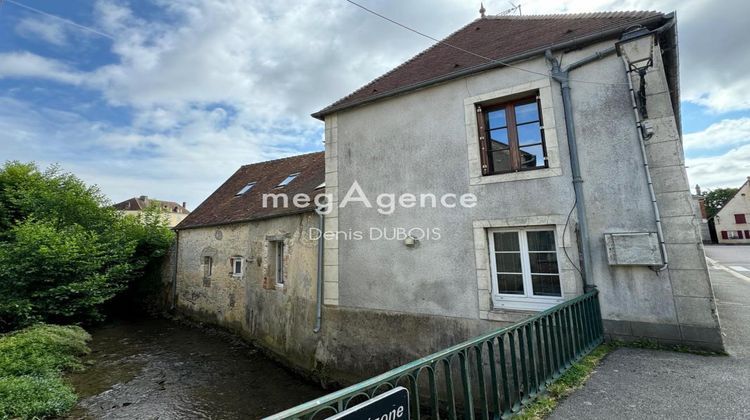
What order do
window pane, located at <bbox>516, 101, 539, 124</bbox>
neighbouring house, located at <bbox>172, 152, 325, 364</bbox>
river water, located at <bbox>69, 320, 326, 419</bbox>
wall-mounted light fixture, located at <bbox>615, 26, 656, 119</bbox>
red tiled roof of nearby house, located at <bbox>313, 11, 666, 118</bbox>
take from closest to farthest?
1. wall-mounted light fixture, located at <bbox>615, 26, 656, 119</bbox>
2. red tiled roof of nearby house, located at <bbox>313, 11, 666, 118</bbox>
3. window pane, located at <bbox>516, 101, 539, 124</bbox>
4. river water, located at <bbox>69, 320, 326, 419</bbox>
5. neighbouring house, located at <bbox>172, 152, 325, 364</bbox>

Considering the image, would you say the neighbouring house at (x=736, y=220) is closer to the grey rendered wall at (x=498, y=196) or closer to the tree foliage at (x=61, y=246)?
the grey rendered wall at (x=498, y=196)

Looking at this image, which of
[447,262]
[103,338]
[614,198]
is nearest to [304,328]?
[447,262]

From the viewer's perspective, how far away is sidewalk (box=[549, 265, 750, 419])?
265cm

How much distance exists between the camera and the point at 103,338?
11523mm

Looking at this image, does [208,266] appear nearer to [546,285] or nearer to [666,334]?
[546,285]

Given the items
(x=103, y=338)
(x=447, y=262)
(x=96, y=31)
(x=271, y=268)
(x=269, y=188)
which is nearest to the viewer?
(x=96, y=31)

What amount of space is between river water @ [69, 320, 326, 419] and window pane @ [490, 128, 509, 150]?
19.4 feet

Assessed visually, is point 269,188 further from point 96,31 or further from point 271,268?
point 96,31

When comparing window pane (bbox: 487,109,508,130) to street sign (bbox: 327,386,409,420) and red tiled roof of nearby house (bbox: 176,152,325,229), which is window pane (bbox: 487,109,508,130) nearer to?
red tiled roof of nearby house (bbox: 176,152,325,229)

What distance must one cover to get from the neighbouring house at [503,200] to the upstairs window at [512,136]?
23mm

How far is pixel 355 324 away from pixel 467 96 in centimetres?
474

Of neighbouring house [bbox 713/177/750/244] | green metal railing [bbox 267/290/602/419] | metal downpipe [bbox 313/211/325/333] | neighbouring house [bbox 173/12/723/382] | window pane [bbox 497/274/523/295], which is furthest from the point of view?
neighbouring house [bbox 713/177/750/244]

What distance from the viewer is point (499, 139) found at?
573 cm

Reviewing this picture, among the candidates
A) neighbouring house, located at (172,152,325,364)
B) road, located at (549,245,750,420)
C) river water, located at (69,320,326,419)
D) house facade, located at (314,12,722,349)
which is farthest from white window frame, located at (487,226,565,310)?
river water, located at (69,320,326,419)
